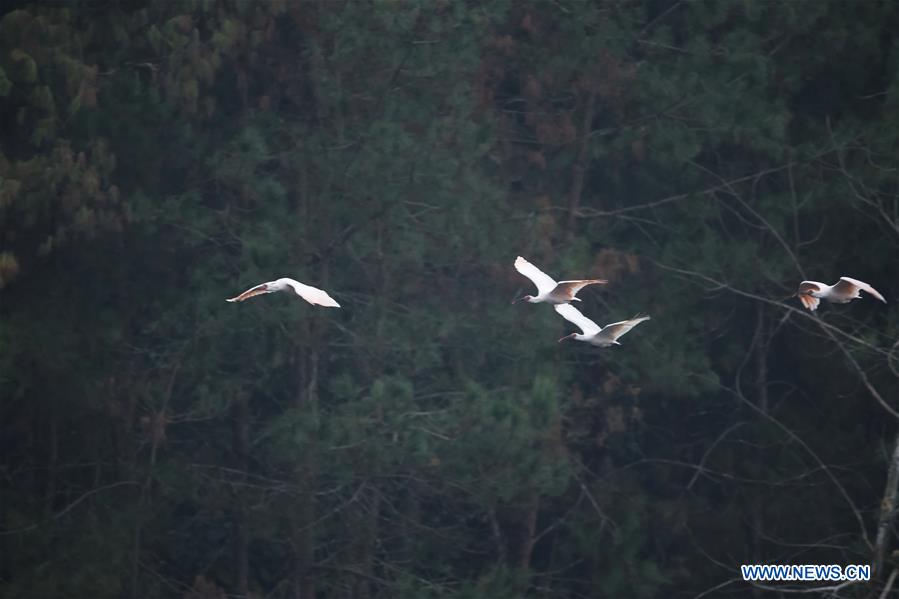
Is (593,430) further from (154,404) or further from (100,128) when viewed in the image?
→ (100,128)

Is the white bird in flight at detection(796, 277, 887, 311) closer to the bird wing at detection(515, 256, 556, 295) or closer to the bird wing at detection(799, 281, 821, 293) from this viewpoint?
the bird wing at detection(799, 281, 821, 293)

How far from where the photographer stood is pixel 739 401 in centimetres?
1856

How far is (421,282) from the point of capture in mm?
16625

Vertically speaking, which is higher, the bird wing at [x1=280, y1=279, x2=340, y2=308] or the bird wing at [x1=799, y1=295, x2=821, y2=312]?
the bird wing at [x1=280, y1=279, x2=340, y2=308]

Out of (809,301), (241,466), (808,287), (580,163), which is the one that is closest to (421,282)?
(580,163)

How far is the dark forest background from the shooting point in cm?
1562

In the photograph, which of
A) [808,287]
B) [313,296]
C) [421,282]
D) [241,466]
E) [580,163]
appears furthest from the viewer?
[580,163]

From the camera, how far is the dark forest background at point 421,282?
51.2 feet

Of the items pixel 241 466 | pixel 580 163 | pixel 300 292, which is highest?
pixel 300 292

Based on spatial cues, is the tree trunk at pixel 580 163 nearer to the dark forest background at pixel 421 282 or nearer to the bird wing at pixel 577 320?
the dark forest background at pixel 421 282

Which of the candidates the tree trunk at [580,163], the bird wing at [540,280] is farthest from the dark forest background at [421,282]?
the bird wing at [540,280]

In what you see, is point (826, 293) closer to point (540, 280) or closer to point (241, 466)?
point (540, 280)

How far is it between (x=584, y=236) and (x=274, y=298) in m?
3.33

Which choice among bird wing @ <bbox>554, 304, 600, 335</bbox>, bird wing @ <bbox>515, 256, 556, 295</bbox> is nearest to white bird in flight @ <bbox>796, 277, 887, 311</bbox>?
bird wing @ <bbox>554, 304, 600, 335</bbox>
